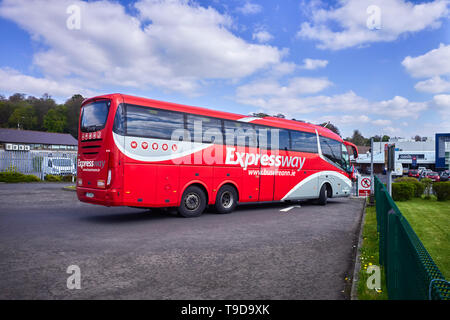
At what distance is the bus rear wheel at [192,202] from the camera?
1134 centimetres

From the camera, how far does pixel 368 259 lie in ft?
20.6

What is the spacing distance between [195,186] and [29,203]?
23.6 feet

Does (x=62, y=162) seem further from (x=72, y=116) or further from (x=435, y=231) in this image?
(x=72, y=116)

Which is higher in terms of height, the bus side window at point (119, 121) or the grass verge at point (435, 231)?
the bus side window at point (119, 121)

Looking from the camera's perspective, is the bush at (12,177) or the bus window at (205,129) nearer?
the bus window at (205,129)

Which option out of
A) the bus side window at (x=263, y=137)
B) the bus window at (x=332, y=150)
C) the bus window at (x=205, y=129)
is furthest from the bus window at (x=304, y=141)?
the bus window at (x=205, y=129)

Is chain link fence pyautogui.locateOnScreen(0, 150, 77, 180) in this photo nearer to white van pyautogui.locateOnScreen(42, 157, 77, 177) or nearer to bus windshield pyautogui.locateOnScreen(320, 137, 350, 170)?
white van pyautogui.locateOnScreen(42, 157, 77, 177)

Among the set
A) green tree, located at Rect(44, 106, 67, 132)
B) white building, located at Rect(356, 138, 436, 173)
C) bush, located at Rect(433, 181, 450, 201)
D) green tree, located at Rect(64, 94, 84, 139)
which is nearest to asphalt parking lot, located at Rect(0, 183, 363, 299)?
bush, located at Rect(433, 181, 450, 201)

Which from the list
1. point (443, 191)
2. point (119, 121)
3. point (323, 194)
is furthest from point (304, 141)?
point (119, 121)

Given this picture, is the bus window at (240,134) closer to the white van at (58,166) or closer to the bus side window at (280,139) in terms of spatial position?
the bus side window at (280,139)

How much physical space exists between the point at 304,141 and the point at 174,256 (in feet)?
35.7

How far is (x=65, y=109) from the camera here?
98.6m

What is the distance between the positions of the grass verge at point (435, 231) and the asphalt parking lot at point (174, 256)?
5.09 ft
